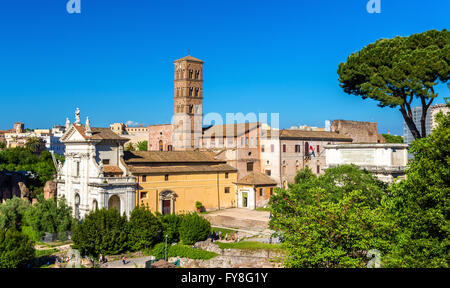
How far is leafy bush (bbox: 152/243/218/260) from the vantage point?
3209 cm

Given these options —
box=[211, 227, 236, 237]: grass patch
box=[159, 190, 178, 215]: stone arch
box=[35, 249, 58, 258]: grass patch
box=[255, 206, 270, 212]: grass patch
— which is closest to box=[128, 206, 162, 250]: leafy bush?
box=[35, 249, 58, 258]: grass patch

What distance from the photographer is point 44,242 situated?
129 ft

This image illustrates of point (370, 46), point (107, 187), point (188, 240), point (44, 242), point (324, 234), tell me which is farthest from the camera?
point (107, 187)

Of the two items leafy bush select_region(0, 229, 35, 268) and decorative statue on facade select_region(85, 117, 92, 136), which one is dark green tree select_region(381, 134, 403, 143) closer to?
decorative statue on facade select_region(85, 117, 92, 136)

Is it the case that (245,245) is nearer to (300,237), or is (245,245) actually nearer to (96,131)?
(300,237)

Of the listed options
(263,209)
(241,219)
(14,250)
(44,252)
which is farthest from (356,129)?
(14,250)

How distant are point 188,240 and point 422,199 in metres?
22.7

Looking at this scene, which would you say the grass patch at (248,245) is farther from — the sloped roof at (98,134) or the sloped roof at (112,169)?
the sloped roof at (98,134)

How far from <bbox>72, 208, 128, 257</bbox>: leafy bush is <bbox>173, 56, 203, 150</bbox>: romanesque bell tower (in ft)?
105

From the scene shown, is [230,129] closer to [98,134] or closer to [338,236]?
[98,134]

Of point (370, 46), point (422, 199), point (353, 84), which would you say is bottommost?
point (422, 199)

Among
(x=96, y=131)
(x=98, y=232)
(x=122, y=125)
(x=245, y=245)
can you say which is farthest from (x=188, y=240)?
(x=122, y=125)

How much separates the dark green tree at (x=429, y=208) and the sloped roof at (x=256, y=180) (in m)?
34.8

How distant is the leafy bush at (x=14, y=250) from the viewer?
96.3 feet
